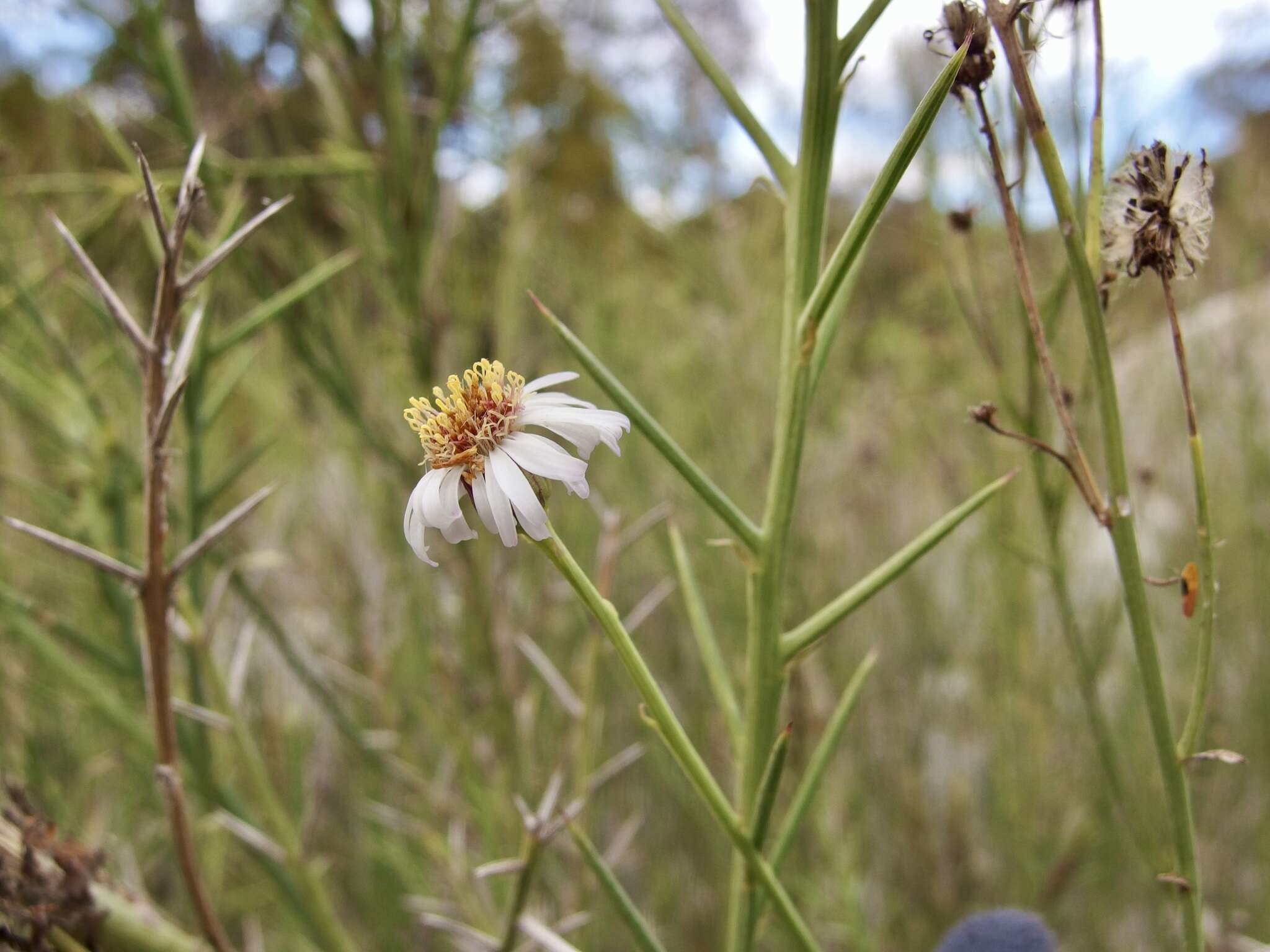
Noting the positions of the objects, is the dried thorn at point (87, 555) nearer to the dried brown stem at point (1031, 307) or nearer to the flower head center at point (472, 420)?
the flower head center at point (472, 420)

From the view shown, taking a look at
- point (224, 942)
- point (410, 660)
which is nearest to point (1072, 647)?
point (224, 942)

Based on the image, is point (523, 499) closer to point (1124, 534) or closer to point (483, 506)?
point (483, 506)

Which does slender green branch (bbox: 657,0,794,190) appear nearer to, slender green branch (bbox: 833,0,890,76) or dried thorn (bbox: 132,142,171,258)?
slender green branch (bbox: 833,0,890,76)

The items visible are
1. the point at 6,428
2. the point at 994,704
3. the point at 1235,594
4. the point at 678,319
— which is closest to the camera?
the point at 994,704

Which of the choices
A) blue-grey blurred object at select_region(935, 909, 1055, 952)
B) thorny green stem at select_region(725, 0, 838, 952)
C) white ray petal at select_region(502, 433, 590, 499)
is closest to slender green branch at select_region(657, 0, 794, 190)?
thorny green stem at select_region(725, 0, 838, 952)

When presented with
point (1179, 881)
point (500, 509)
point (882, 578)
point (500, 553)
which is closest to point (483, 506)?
point (500, 509)

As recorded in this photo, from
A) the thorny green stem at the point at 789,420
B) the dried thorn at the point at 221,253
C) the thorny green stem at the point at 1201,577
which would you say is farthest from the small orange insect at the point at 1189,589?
the dried thorn at the point at 221,253

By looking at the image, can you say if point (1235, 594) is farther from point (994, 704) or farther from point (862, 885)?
point (862, 885)
